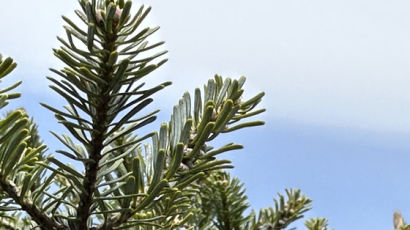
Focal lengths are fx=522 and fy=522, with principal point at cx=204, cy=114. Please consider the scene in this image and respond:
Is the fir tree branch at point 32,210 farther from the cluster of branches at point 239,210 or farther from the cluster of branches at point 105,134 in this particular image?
the cluster of branches at point 239,210

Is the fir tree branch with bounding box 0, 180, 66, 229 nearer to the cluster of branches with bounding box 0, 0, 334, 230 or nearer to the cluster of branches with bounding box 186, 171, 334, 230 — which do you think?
the cluster of branches with bounding box 0, 0, 334, 230

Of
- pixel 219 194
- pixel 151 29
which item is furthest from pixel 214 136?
pixel 219 194

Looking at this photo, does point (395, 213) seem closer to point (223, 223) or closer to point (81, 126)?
point (223, 223)

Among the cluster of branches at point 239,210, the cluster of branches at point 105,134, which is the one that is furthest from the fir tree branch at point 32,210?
the cluster of branches at point 239,210

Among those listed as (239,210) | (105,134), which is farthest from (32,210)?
(239,210)

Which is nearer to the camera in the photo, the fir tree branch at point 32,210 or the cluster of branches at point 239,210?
the fir tree branch at point 32,210

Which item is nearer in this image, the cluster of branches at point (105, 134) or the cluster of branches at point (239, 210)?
the cluster of branches at point (105, 134)

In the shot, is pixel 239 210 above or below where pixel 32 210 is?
above

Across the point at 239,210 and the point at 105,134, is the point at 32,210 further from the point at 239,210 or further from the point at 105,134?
the point at 239,210

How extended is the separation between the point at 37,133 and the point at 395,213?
1033 millimetres

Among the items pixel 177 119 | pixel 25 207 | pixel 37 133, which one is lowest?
pixel 25 207

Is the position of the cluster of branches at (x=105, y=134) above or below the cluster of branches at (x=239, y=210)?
below

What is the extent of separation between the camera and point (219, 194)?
5.10ft

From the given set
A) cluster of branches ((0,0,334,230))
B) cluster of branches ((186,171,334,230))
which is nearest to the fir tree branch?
cluster of branches ((0,0,334,230))
